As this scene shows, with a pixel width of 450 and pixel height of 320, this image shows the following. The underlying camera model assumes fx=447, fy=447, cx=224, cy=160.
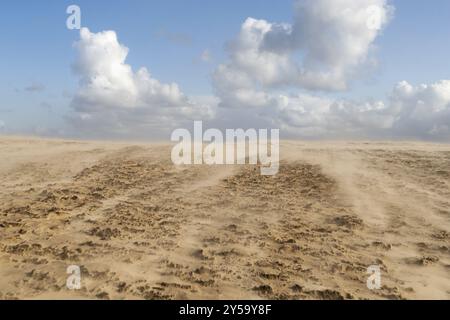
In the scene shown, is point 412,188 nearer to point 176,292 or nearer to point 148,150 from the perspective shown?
point 176,292

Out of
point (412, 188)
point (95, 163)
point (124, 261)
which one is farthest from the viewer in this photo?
point (95, 163)

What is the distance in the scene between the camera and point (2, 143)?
20484 mm

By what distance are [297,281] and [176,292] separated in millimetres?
1991

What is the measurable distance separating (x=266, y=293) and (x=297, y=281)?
68cm

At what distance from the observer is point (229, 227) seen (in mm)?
9711

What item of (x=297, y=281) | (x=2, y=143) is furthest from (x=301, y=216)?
(x=2, y=143)

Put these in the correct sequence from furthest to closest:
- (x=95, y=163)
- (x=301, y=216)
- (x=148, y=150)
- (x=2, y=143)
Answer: (x=2, y=143) < (x=148, y=150) < (x=95, y=163) < (x=301, y=216)

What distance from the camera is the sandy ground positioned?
7.26m

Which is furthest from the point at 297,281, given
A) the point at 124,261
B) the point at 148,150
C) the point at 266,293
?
the point at 148,150

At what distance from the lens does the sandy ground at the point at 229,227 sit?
23.8ft

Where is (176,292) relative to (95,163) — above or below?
below
